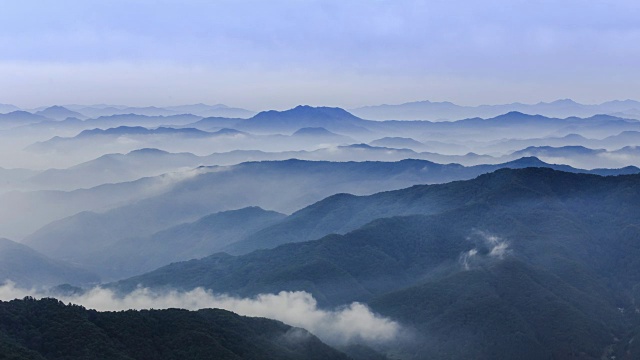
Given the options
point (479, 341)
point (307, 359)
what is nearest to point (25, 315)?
point (307, 359)

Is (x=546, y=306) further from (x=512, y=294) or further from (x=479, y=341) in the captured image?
(x=479, y=341)

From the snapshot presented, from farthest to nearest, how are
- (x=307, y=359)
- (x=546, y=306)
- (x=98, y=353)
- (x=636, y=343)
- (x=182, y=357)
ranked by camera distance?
(x=546, y=306) → (x=636, y=343) → (x=307, y=359) → (x=182, y=357) → (x=98, y=353)

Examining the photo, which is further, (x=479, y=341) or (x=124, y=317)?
(x=479, y=341)

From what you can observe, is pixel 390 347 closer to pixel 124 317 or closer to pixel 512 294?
pixel 512 294

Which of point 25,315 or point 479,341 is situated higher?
point 25,315

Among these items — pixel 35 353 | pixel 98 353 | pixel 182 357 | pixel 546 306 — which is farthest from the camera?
pixel 546 306

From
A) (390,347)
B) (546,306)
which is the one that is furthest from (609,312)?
(390,347)
